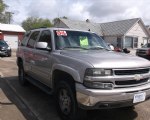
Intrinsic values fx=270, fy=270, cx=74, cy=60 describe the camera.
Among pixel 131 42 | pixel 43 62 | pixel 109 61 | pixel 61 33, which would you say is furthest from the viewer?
pixel 131 42

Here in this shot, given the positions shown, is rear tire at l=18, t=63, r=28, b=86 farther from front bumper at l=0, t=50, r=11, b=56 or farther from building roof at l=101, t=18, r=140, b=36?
building roof at l=101, t=18, r=140, b=36

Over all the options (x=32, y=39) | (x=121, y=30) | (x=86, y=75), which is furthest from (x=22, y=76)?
(x=121, y=30)

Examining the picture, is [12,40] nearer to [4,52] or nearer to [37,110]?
[4,52]

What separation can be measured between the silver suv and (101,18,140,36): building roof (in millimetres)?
Result: 33374

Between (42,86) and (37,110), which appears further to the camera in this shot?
(42,86)

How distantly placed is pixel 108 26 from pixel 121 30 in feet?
12.2

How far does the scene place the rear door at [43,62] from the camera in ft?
20.7

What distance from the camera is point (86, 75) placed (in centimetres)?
473

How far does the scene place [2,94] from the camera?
785 centimetres

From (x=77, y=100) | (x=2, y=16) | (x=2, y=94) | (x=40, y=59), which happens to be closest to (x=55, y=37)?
(x=40, y=59)

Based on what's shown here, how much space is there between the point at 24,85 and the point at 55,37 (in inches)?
128

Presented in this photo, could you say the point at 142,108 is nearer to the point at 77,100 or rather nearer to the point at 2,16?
the point at 77,100

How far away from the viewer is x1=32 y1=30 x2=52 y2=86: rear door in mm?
6297

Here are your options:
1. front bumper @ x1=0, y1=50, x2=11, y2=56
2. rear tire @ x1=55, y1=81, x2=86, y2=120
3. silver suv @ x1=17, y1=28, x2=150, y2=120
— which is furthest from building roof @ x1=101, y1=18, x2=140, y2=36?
rear tire @ x1=55, y1=81, x2=86, y2=120
